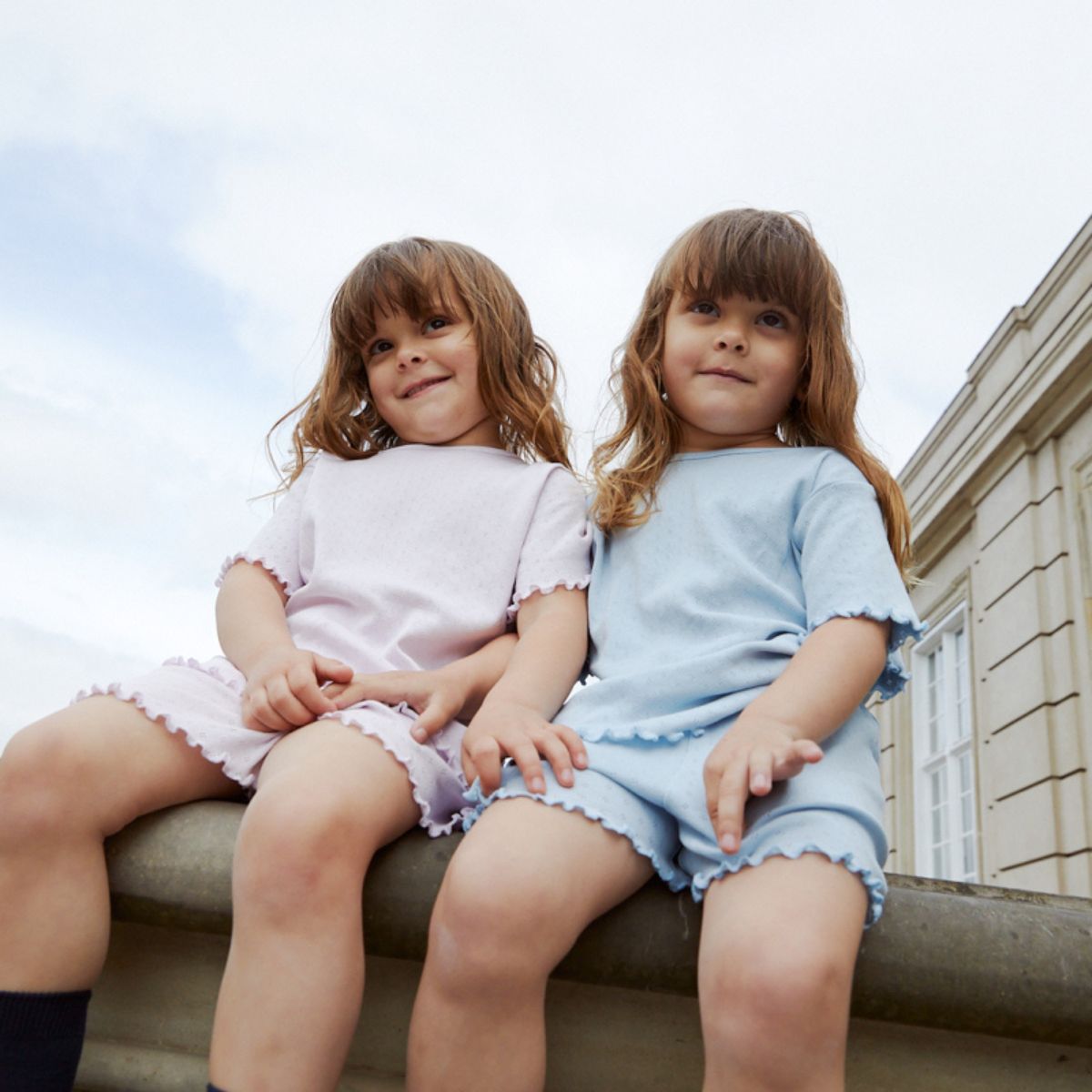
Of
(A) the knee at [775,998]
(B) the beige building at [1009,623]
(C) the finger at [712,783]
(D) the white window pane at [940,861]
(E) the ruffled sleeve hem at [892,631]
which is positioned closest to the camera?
(A) the knee at [775,998]

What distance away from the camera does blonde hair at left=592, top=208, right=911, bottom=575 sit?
6.16 feet

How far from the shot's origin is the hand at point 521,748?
1379 mm

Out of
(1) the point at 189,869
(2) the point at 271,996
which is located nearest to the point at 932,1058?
(2) the point at 271,996

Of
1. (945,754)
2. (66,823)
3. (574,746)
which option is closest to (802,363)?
(574,746)

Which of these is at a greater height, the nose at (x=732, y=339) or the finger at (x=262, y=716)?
the nose at (x=732, y=339)

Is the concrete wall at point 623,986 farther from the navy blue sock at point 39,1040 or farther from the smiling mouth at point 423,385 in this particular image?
the smiling mouth at point 423,385

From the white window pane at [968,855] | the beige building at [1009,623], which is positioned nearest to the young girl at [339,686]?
the beige building at [1009,623]

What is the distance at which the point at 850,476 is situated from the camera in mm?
1749

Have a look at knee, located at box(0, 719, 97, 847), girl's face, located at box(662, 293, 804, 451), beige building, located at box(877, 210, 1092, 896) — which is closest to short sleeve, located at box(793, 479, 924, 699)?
girl's face, located at box(662, 293, 804, 451)

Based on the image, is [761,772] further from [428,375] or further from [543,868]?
[428,375]

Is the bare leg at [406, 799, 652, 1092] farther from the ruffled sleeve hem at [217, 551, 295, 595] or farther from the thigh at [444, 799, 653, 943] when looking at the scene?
the ruffled sleeve hem at [217, 551, 295, 595]

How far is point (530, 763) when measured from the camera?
1378 mm

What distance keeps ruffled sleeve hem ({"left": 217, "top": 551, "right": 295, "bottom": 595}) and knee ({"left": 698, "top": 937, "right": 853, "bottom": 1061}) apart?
1134 millimetres

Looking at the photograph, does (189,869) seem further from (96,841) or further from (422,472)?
(422,472)
